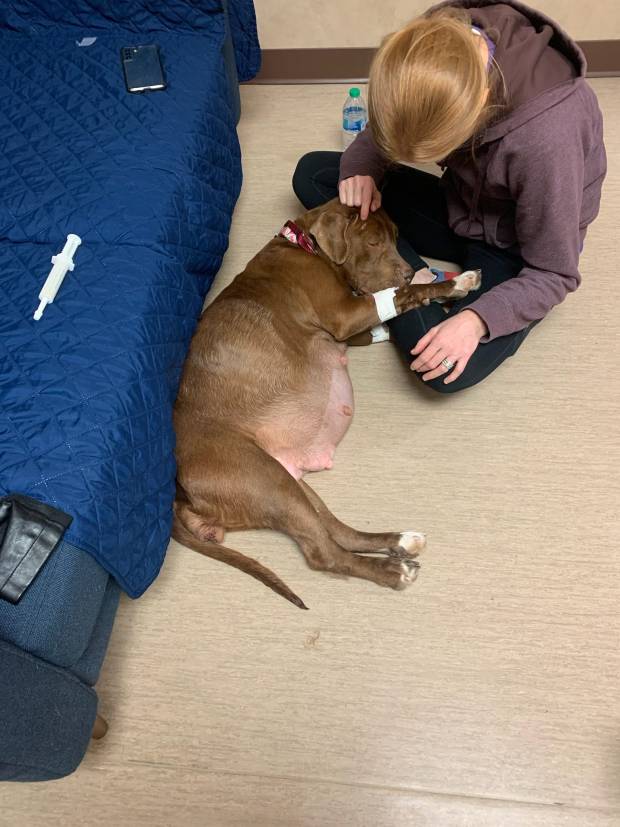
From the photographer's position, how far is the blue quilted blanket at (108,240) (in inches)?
59.7

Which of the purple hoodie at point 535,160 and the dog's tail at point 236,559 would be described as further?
the dog's tail at point 236,559

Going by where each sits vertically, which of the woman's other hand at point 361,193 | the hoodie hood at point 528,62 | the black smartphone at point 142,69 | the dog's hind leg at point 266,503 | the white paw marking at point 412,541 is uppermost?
the hoodie hood at point 528,62

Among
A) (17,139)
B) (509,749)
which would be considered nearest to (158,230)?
(17,139)

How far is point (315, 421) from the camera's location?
1.91 m

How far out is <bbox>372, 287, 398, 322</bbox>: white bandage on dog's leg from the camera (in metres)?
1.96

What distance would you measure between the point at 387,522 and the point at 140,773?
2.92ft

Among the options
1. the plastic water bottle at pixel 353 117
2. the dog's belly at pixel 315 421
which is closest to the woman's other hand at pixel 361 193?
the dog's belly at pixel 315 421

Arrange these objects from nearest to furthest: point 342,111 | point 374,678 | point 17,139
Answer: point 374,678
point 17,139
point 342,111

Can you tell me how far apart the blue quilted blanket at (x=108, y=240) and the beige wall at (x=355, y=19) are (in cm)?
33

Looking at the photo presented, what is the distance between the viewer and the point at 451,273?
2.18 m

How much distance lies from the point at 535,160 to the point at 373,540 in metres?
1.04

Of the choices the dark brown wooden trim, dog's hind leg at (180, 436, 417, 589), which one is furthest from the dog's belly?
the dark brown wooden trim

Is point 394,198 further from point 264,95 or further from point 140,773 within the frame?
point 140,773

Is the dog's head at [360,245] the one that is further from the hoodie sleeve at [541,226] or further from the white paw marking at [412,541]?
the white paw marking at [412,541]
